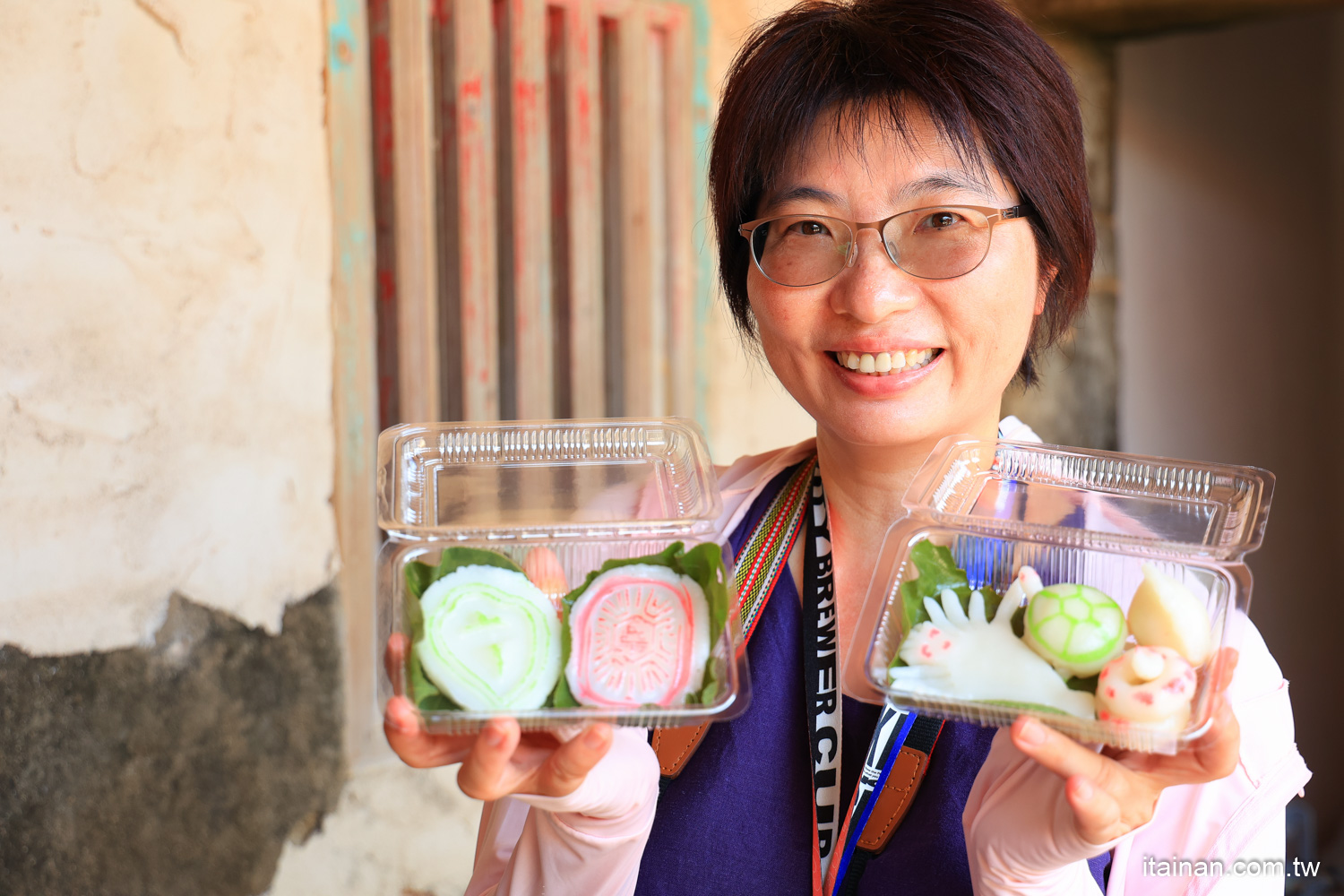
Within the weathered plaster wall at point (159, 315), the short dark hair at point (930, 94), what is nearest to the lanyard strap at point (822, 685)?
the short dark hair at point (930, 94)

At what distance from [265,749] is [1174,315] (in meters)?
4.02

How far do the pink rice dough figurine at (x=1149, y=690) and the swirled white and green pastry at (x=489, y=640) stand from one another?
52cm

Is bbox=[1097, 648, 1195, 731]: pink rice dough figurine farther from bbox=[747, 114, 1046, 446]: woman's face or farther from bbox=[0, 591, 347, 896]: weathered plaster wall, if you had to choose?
bbox=[0, 591, 347, 896]: weathered plaster wall

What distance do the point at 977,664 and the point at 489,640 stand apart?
18.8 inches

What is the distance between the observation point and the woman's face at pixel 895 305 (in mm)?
1335

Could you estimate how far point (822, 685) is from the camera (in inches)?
55.1

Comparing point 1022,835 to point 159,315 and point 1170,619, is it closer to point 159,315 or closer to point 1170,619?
point 1170,619

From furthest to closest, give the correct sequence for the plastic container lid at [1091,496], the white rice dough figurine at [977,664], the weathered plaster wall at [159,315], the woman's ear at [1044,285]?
the weathered plaster wall at [159,315]
the woman's ear at [1044,285]
the plastic container lid at [1091,496]
the white rice dough figurine at [977,664]

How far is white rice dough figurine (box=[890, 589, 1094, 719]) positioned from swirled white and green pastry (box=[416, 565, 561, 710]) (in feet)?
1.16

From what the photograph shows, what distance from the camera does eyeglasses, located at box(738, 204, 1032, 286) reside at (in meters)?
1.33

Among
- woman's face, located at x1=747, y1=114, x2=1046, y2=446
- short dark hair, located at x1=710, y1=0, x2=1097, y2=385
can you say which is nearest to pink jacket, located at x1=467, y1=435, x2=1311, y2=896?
woman's face, located at x1=747, y1=114, x2=1046, y2=446

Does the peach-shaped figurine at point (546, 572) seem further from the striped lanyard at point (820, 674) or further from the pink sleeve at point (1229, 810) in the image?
the pink sleeve at point (1229, 810)

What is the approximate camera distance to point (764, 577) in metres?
1.50

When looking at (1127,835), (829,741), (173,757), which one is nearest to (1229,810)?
(1127,835)
